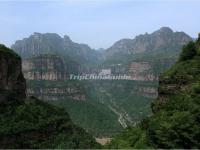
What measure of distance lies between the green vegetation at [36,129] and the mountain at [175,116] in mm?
30639

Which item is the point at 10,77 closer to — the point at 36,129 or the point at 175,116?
the point at 36,129

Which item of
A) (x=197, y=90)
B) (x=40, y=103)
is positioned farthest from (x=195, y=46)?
(x=40, y=103)

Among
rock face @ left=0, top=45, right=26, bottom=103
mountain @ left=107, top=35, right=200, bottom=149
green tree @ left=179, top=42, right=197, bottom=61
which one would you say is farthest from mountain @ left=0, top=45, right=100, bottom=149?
mountain @ left=107, top=35, right=200, bottom=149

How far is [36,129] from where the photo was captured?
281 ft

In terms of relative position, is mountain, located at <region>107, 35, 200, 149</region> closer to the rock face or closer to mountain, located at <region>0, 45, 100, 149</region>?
→ mountain, located at <region>0, 45, 100, 149</region>

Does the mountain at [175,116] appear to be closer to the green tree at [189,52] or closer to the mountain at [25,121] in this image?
the green tree at [189,52]

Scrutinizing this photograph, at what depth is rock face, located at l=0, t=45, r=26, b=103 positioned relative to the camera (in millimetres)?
93312

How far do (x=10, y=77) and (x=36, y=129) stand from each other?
15.2 m

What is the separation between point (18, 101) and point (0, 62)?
341 inches

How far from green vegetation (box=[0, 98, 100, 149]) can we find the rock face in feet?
7.25

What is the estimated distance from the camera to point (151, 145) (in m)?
41.2

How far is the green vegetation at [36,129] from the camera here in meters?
82.2

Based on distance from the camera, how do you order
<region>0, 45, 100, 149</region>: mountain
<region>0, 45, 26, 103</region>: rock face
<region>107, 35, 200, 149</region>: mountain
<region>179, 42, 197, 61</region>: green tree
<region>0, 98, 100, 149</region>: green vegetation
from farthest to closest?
1. <region>0, 45, 26, 103</region>: rock face
2. <region>0, 45, 100, 149</region>: mountain
3. <region>0, 98, 100, 149</region>: green vegetation
4. <region>179, 42, 197, 61</region>: green tree
5. <region>107, 35, 200, 149</region>: mountain

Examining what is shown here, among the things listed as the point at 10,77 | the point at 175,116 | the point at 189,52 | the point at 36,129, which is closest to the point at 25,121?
the point at 36,129
